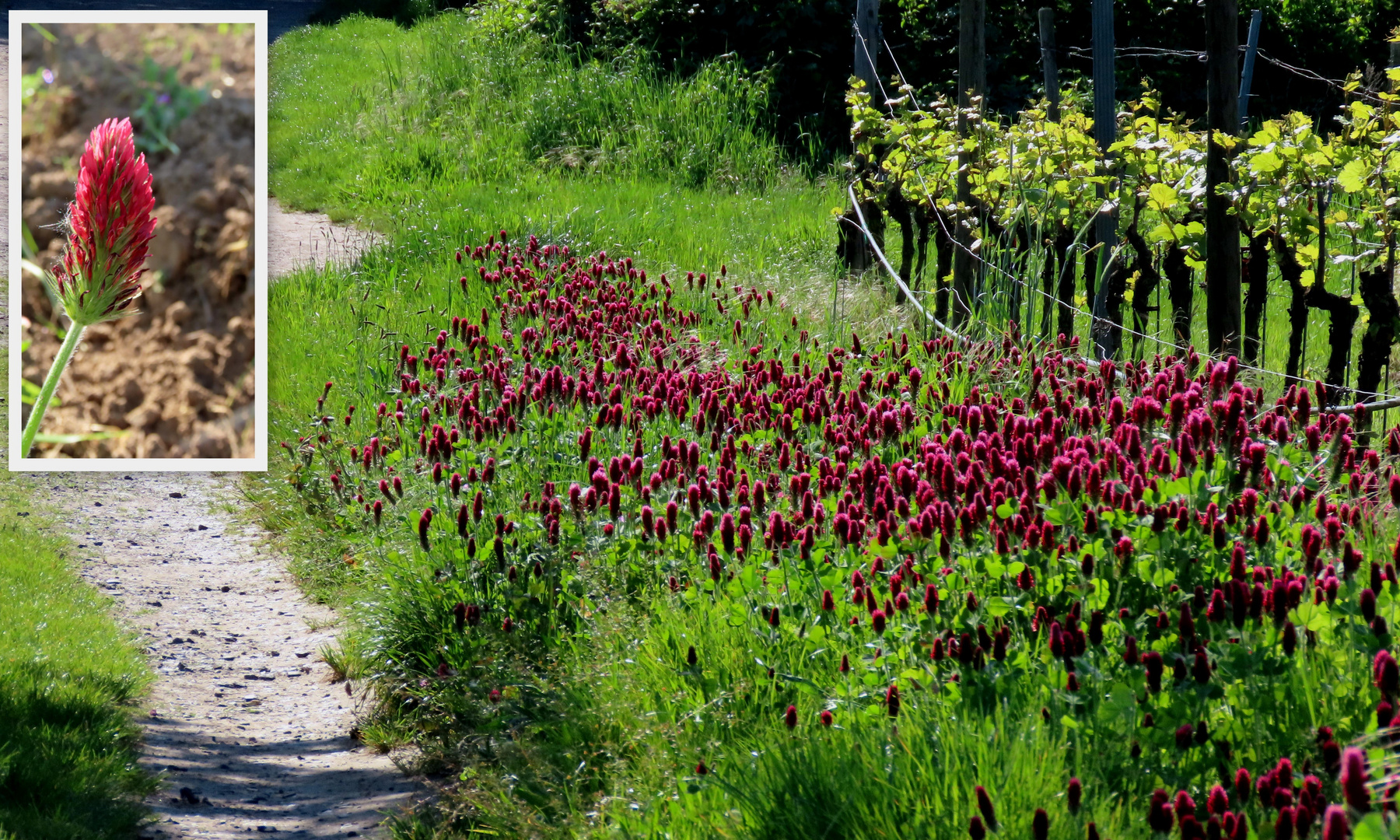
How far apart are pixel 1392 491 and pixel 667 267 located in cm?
624

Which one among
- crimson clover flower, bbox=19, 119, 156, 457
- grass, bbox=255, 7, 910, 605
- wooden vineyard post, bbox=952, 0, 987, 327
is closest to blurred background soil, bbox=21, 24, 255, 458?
crimson clover flower, bbox=19, 119, 156, 457

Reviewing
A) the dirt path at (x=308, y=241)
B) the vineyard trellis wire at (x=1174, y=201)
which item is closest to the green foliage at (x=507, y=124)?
the dirt path at (x=308, y=241)

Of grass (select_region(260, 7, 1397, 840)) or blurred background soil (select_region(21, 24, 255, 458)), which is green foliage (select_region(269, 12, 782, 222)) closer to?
grass (select_region(260, 7, 1397, 840))

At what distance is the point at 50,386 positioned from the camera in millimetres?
3338

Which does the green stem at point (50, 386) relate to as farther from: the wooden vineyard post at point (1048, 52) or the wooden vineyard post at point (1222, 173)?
the wooden vineyard post at point (1048, 52)

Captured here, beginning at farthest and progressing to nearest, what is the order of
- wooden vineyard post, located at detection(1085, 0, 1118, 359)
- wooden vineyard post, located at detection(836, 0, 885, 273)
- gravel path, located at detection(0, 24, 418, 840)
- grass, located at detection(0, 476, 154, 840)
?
wooden vineyard post, located at detection(836, 0, 885, 273)
wooden vineyard post, located at detection(1085, 0, 1118, 359)
gravel path, located at detection(0, 24, 418, 840)
grass, located at detection(0, 476, 154, 840)

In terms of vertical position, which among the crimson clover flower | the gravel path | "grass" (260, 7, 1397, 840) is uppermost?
the crimson clover flower

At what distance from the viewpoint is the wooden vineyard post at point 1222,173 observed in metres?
5.10

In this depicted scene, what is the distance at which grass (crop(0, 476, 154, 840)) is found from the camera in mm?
3762

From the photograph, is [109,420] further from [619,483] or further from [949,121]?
[949,121]

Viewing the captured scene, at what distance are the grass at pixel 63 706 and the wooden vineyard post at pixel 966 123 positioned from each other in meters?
4.16

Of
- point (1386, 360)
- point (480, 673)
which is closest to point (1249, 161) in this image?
point (1386, 360)

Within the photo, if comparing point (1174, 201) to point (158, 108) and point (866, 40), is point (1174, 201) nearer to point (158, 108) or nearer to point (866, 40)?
point (866, 40)

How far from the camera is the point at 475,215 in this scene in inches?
402
